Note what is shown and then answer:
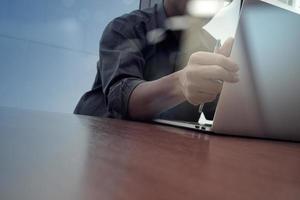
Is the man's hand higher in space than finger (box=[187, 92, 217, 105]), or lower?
higher

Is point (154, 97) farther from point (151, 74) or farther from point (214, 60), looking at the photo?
point (151, 74)

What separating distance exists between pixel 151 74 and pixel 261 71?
0.61 meters

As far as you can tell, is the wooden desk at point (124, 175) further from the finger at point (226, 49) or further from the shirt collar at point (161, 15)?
the shirt collar at point (161, 15)

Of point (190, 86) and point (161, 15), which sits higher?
point (161, 15)

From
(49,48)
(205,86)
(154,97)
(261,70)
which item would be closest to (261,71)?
(261,70)

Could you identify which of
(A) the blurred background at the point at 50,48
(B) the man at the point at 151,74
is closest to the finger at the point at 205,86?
(B) the man at the point at 151,74

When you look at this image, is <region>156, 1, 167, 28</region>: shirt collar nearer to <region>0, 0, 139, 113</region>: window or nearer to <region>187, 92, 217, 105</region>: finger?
<region>187, 92, 217, 105</region>: finger

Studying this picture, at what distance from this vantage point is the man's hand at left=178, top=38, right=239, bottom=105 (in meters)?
0.43

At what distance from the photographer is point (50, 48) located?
63.8 inches

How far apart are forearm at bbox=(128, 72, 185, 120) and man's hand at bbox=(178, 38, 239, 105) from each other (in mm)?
69

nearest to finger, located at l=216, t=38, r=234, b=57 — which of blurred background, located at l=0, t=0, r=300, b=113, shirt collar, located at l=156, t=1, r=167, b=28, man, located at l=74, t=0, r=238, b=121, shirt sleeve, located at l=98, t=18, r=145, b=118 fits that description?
man, located at l=74, t=0, r=238, b=121

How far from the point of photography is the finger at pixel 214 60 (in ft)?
1.39

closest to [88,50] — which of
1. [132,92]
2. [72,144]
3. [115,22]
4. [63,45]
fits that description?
[63,45]

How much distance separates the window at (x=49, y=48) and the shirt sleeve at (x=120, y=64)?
760mm
